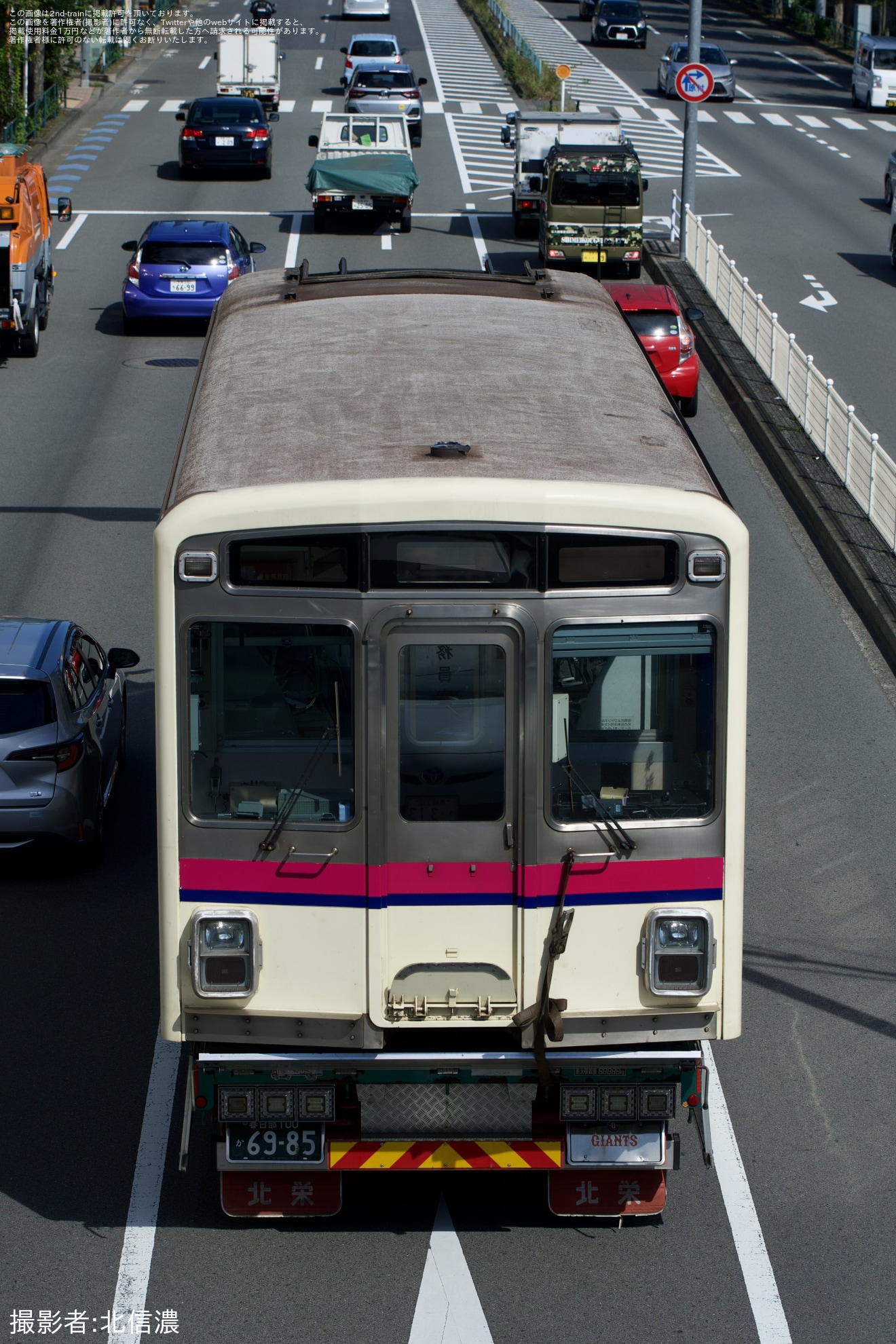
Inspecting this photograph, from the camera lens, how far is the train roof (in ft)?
21.0

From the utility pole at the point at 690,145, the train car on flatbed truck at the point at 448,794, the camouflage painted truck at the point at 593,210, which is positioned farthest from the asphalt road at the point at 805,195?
the train car on flatbed truck at the point at 448,794

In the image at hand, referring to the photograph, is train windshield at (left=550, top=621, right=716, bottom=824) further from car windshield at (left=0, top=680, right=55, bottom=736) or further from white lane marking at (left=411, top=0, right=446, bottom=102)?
white lane marking at (left=411, top=0, right=446, bottom=102)

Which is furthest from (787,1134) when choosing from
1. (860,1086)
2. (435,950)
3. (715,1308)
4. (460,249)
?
(460,249)

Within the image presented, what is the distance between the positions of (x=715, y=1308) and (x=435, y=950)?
6.37 feet

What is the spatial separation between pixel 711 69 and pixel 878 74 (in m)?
5.20

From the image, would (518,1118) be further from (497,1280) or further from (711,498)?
(711,498)

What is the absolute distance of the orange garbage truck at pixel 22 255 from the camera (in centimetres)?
2209

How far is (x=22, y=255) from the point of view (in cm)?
2250

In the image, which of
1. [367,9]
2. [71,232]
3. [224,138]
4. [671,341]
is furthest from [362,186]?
[367,9]

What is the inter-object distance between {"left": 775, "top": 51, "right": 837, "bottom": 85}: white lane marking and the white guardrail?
1340 inches

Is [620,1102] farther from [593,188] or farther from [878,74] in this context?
[878,74]

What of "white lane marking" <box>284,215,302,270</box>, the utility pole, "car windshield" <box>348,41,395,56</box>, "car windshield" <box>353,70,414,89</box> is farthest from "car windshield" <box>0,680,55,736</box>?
"car windshield" <box>348,41,395,56</box>

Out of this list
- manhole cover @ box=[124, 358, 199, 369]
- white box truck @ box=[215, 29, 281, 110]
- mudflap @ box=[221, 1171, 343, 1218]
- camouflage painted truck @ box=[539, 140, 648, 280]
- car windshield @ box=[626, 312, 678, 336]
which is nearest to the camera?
mudflap @ box=[221, 1171, 343, 1218]

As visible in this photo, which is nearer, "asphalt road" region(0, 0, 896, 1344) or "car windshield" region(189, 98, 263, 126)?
"asphalt road" region(0, 0, 896, 1344)
